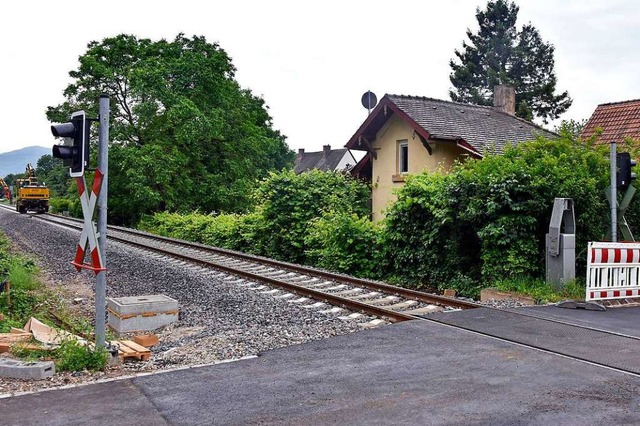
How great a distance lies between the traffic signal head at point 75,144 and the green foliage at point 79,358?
6.01 feet

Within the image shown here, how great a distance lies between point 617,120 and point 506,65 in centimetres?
3648

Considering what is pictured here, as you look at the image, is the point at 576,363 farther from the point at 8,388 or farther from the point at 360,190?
the point at 360,190

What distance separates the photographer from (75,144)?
678 cm

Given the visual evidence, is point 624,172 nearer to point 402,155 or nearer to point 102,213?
point 102,213

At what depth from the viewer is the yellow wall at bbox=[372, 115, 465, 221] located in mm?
22859

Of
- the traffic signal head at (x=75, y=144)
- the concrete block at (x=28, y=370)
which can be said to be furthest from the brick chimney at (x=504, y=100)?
the concrete block at (x=28, y=370)

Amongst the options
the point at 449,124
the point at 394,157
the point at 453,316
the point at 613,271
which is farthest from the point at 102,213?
the point at 394,157

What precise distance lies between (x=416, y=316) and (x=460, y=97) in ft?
169

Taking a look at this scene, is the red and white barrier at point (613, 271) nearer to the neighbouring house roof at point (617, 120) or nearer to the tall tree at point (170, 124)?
the neighbouring house roof at point (617, 120)

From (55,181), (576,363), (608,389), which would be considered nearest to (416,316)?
(576,363)

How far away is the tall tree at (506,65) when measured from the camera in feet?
178

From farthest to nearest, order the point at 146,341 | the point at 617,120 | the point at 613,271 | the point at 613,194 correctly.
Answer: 1. the point at 617,120
2. the point at 613,194
3. the point at 613,271
4. the point at 146,341

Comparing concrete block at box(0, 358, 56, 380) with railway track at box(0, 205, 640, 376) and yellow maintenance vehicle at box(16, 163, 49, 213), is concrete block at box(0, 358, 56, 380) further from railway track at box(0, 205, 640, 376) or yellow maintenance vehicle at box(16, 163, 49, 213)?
yellow maintenance vehicle at box(16, 163, 49, 213)

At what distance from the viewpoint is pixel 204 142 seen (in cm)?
4206
